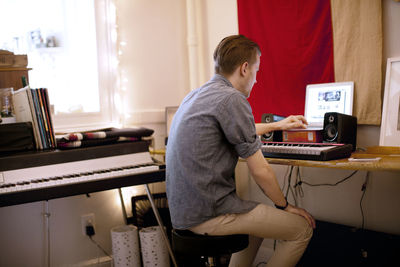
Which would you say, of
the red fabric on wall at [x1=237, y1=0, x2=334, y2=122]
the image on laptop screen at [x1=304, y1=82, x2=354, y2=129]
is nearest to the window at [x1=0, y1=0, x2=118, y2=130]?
the red fabric on wall at [x1=237, y1=0, x2=334, y2=122]

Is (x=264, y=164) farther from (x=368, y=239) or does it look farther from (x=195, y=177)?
(x=368, y=239)

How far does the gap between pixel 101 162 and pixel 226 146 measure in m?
0.92

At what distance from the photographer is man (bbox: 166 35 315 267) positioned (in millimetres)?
1530

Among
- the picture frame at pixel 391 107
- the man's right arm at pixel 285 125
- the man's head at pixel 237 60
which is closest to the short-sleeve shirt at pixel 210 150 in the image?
the man's head at pixel 237 60

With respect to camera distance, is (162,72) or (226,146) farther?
(162,72)

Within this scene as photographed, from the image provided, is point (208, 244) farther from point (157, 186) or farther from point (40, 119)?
point (157, 186)

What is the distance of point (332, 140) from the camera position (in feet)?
6.55

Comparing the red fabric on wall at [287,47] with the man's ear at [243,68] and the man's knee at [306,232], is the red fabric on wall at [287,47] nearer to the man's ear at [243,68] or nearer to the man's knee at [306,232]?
the man's ear at [243,68]

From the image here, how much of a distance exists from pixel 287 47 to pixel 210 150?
136 cm

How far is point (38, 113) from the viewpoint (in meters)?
2.15

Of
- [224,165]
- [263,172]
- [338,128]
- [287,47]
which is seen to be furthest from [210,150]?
[287,47]

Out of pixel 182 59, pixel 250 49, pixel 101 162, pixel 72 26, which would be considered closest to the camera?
pixel 250 49

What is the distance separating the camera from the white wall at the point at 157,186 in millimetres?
2240

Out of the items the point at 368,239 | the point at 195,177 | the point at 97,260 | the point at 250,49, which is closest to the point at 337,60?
the point at 250,49
